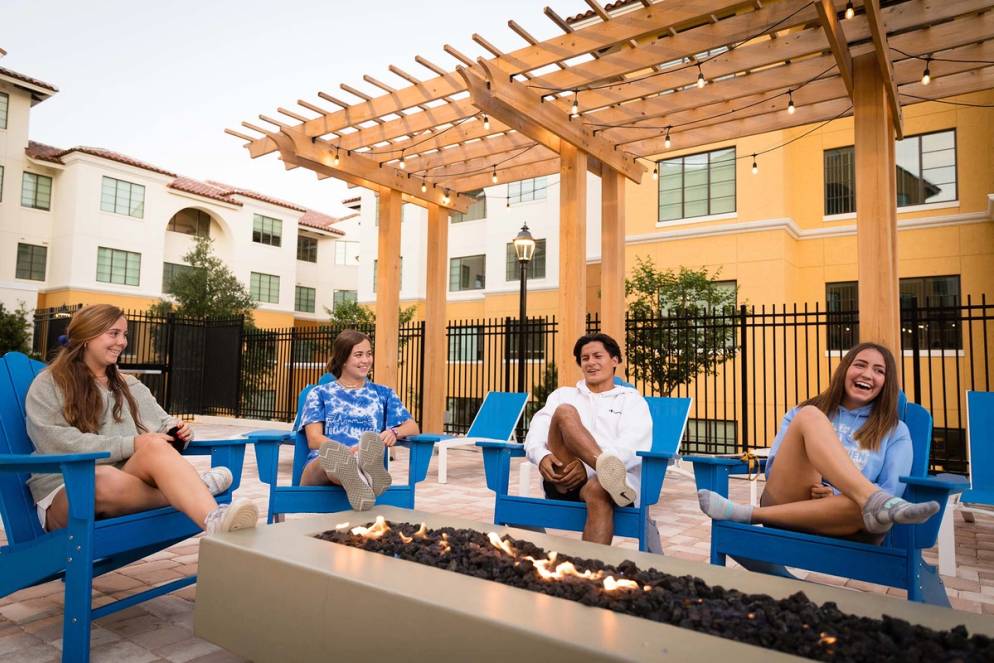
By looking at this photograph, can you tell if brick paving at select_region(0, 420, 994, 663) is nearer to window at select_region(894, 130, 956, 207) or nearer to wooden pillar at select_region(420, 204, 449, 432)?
wooden pillar at select_region(420, 204, 449, 432)

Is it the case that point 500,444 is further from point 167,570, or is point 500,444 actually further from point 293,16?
point 293,16

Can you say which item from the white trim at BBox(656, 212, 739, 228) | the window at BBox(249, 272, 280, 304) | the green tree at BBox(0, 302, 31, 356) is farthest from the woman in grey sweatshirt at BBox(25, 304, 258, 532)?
the window at BBox(249, 272, 280, 304)

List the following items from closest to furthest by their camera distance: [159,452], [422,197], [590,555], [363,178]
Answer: [590,555] → [159,452] → [363,178] → [422,197]

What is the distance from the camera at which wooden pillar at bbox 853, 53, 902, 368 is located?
5180mm

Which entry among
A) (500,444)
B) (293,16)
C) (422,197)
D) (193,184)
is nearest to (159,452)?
(500,444)

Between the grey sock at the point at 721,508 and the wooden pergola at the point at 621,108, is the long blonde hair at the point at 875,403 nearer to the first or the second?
the grey sock at the point at 721,508

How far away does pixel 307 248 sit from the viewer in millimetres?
30266

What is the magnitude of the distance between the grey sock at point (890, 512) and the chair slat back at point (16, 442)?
9.78 ft

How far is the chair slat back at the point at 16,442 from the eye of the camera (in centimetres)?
233

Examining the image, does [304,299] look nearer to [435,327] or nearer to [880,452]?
[435,327]

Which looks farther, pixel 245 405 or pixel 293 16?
pixel 245 405

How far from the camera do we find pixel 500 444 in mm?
3244

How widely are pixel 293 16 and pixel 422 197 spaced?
5131 millimetres

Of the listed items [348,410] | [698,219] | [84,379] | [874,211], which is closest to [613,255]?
[874,211]
